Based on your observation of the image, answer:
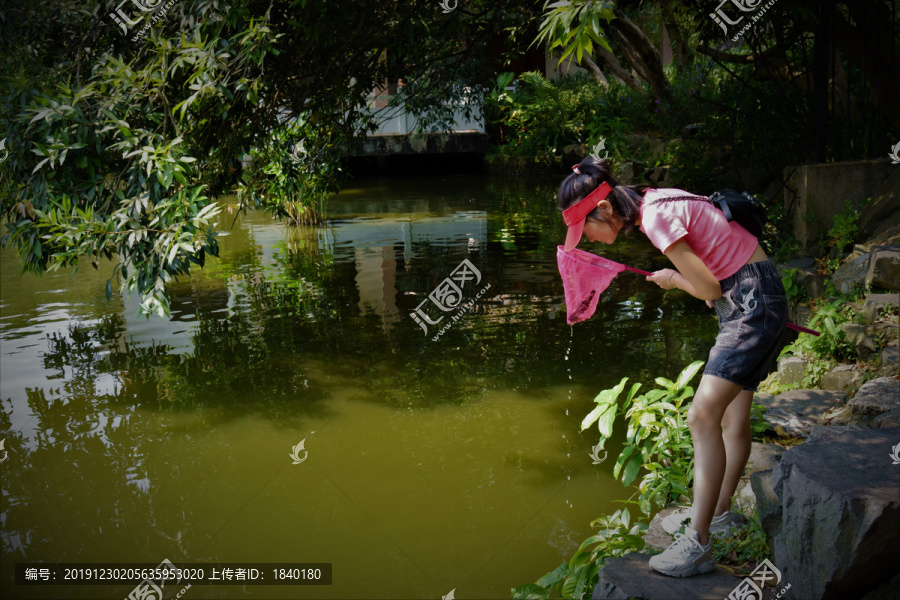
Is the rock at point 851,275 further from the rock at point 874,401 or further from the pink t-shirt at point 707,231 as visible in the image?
the pink t-shirt at point 707,231

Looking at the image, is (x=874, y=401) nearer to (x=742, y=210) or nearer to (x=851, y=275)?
(x=742, y=210)

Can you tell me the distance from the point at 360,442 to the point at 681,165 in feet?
24.0

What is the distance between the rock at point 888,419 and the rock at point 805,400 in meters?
0.76

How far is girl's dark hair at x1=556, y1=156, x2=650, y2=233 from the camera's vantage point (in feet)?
9.16

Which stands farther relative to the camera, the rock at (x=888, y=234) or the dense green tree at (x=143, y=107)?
the rock at (x=888, y=234)

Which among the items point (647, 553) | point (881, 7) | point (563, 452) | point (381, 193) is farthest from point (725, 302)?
point (381, 193)

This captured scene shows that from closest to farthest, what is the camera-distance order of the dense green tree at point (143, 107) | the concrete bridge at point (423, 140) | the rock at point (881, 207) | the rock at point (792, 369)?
the dense green tree at point (143, 107) < the rock at point (792, 369) < the rock at point (881, 207) < the concrete bridge at point (423, 140)

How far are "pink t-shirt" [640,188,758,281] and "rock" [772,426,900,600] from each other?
71 cm

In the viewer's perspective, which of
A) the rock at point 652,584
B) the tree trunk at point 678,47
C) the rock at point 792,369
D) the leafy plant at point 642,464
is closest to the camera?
the rock at point 652,584

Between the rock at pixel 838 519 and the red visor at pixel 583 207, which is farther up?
the red visor at pixel 583 207

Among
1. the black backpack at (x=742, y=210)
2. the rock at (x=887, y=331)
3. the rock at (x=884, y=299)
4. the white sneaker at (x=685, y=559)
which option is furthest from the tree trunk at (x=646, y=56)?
the white sneaker at (x=685, y=559)

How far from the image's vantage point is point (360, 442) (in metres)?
4.67

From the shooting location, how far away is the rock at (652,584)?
249 centimetres

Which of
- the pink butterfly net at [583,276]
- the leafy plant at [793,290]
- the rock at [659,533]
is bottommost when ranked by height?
the rock at [659,533]
